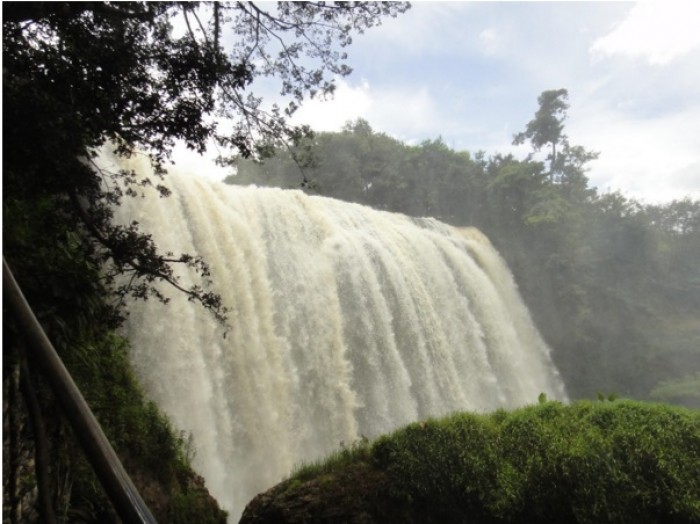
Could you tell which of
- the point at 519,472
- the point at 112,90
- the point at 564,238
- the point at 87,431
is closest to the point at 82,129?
the point at 112,90

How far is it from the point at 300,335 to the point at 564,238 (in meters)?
16.6

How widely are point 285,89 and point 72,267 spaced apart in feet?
8.57

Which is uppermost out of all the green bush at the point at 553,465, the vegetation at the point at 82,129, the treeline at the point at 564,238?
the treeline at the point at 564,238

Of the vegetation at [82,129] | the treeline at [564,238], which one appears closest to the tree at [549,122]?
the treeline at [564,238]

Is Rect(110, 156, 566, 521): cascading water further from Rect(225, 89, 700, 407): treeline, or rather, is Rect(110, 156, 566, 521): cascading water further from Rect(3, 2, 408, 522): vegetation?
Rect(225, 89, 700, 407): treeline

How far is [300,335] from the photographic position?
9.66 m

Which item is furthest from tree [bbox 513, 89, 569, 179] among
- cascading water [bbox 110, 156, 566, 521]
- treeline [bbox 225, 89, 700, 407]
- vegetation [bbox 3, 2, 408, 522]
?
vegetation [bbox 3, 2, 408, 522]

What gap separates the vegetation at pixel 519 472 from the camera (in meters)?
4.56

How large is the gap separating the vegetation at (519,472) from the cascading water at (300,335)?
2.16 feet

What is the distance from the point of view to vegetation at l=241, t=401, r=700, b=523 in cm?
456

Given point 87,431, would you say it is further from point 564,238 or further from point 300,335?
point 564,238

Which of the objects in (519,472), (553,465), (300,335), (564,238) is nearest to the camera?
(553,465)

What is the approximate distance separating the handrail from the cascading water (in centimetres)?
435

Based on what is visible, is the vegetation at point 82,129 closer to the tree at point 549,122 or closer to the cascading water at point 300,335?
the cascading water at point 300,335
